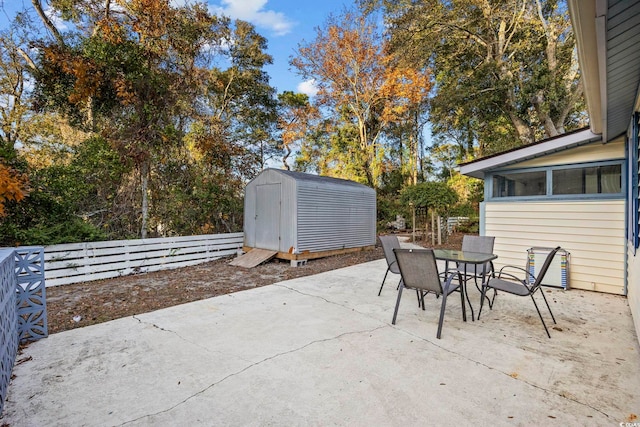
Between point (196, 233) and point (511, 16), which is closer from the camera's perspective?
point (196, 233)

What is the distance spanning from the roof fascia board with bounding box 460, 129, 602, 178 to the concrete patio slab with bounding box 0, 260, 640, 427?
236 cm

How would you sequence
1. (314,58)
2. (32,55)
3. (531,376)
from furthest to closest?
(314,58)
(32,55)
(531,376)

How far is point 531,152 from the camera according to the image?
481 cm

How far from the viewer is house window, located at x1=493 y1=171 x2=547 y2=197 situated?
16.4 ft

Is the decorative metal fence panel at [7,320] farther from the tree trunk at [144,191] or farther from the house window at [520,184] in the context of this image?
the house window at [520,184]

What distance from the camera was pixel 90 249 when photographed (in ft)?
18.3

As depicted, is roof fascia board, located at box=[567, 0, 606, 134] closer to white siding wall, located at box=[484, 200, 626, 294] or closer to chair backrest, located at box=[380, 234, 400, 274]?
white siding wall, located at box=[484, 200, 626, 294]

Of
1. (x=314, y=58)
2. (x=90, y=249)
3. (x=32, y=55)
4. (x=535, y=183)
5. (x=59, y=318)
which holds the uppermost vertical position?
(x=314, y=58)

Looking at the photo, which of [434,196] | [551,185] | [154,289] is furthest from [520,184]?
[154,289]

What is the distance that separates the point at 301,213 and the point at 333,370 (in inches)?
186

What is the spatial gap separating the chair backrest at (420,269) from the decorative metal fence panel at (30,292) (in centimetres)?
352

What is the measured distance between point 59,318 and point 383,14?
43.9 ft

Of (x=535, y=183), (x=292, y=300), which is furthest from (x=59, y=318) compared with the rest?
(x=535, y=183)

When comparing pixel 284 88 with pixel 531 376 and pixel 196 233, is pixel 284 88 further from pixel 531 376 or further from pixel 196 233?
pixel 531 376
